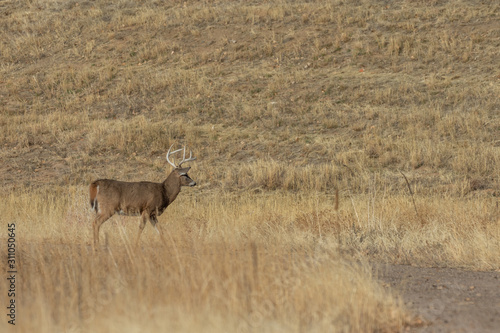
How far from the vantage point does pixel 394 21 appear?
29.3 m

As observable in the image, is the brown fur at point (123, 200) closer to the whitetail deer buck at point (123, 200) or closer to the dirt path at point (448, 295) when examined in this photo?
Answer: the whitetail deer buck at point (123, 200)

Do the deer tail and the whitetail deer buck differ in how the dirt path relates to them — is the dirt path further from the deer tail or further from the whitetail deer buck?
the deer tail

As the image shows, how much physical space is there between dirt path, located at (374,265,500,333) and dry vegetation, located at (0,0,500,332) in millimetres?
420

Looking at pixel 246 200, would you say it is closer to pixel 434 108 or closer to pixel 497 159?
pixel 497 159

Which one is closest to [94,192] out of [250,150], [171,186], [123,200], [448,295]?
[123,200]

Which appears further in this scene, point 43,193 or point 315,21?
point 315,21

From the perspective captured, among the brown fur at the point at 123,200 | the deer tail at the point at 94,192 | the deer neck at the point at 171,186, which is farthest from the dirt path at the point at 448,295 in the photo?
the deer tail at the point at 94,192

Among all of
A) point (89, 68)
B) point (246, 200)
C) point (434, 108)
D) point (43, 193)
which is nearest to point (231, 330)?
point (246, 200)

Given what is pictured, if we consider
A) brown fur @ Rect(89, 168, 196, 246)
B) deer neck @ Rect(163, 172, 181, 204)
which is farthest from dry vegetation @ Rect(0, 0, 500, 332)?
deer neck @ Rect(163, 172, 181, 204)

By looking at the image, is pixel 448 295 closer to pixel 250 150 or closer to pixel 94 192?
pixel 94 192

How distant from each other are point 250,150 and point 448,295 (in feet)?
45.5

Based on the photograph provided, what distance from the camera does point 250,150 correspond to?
20.8m

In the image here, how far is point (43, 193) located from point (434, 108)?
12705mm

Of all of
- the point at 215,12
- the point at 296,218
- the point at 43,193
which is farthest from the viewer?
the point at 215,12
